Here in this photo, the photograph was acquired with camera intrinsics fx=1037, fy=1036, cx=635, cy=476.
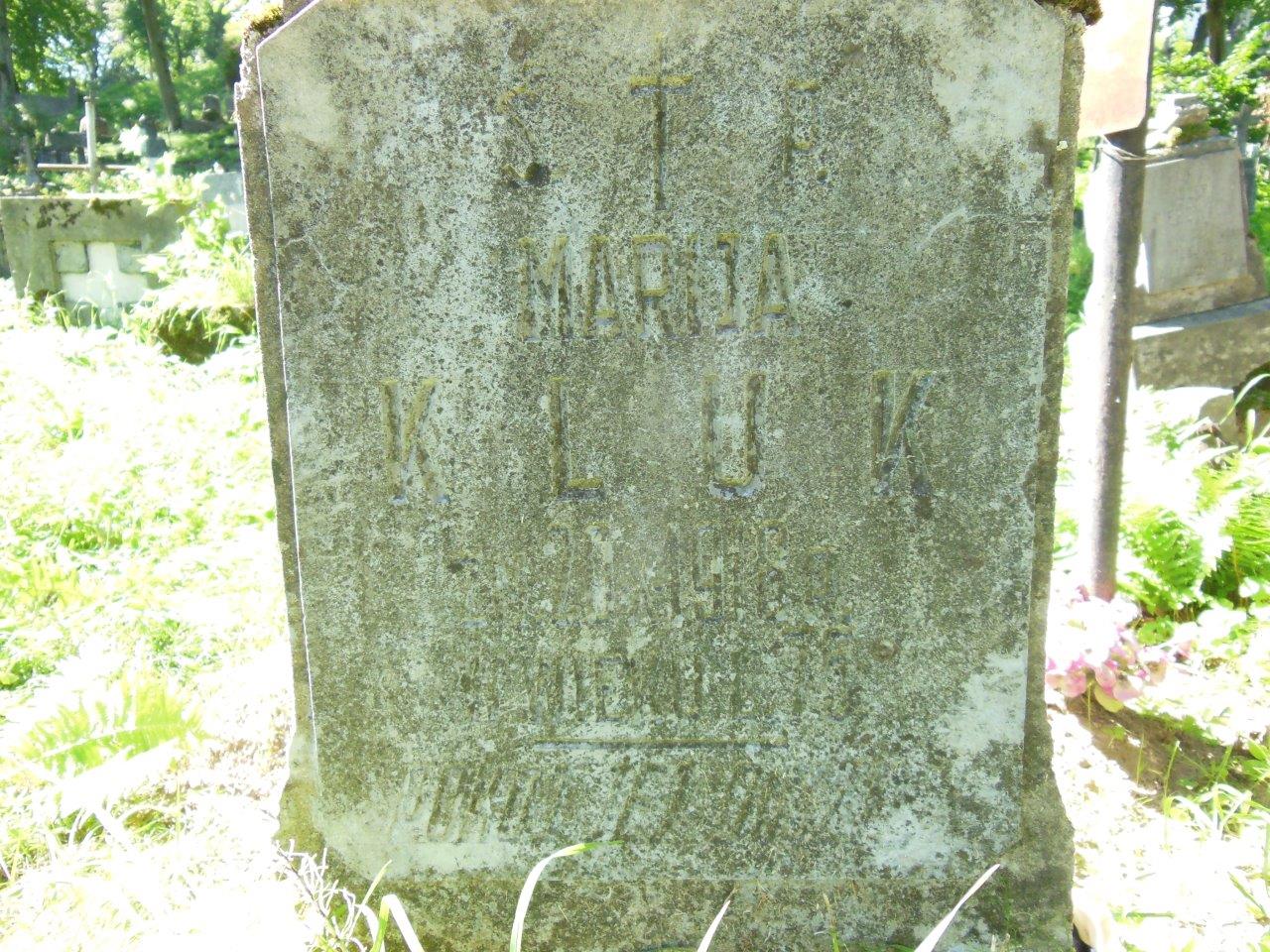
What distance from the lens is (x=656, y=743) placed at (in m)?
1.90

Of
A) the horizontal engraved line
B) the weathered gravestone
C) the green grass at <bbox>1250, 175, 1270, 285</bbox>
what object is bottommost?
the horizontal engraved line

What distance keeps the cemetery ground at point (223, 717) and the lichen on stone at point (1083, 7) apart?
62.1 inches

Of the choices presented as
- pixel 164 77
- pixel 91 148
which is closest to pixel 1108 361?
Answer: pixel 91 148

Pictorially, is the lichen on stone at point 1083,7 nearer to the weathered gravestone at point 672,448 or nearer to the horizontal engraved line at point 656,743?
the weathered gravestone at point 672,448

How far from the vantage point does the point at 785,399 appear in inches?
68.9

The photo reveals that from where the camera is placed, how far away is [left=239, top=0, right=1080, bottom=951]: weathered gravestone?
1642mm

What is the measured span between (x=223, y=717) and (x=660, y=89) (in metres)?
1.97

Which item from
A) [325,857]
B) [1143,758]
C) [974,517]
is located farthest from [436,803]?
[1143,758]

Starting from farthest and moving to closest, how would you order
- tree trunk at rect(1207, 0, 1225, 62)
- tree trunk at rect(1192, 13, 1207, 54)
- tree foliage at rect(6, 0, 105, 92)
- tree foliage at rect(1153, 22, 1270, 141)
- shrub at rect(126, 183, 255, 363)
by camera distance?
tree foliage at rect(6, 0, 105, 92)
tree trunk at rect(1192, 13, 1207, 54)
tree trunk at rect(1207, 0, 1225, 62)
tree foliage at rect(1153, 22, 1270, 141)
shrub at rect(126, 183, 255, 363)

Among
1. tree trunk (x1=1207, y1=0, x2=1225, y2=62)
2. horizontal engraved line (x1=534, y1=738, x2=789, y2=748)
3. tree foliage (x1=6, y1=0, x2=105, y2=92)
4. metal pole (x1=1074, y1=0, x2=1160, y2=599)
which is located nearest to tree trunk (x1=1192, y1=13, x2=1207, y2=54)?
tree trunk (x1=1207, y1=0, x2=1225, y2=62)

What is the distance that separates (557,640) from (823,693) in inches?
19.2

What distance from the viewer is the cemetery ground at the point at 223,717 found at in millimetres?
1999

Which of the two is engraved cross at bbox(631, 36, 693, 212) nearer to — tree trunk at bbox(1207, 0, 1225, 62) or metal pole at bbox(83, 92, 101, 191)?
metal pole at bbox(83, 92, 101, 191)

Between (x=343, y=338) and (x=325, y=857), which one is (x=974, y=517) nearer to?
(x=343, y=338)
